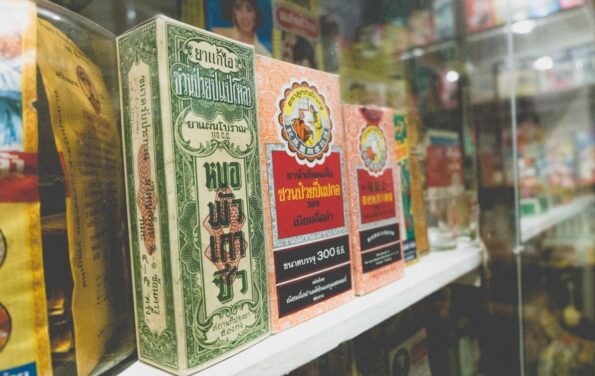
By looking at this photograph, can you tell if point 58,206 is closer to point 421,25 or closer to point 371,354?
point 371,354

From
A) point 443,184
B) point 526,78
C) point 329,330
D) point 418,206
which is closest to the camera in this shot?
point 329,330

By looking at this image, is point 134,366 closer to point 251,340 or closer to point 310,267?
point 251,340

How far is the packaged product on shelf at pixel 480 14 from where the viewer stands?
1.54 meters

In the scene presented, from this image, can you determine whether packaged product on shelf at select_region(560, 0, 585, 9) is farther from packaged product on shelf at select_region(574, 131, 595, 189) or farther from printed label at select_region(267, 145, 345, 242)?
printed label at select_region(267, 145, 345, 242)

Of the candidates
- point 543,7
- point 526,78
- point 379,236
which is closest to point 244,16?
point 379,236

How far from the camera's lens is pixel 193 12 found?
26.4 inches

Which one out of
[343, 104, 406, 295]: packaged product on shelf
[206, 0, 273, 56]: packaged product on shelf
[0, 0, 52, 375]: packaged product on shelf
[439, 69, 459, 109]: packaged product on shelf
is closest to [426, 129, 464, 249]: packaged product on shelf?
[439, 69, 459, 109]: packaged product on shelf

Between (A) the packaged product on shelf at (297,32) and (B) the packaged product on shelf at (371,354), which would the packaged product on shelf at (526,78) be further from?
(B) the packaged product on shelf at (371,354)

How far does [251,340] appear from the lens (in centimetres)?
49

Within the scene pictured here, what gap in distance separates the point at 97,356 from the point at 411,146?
76cm

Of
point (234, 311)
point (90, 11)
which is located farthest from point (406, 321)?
point (90, 11)

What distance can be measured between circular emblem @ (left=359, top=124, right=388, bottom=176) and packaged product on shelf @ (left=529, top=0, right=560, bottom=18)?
4.46ft

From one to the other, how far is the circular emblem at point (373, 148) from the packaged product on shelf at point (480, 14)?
1046mm

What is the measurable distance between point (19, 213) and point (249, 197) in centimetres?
24
